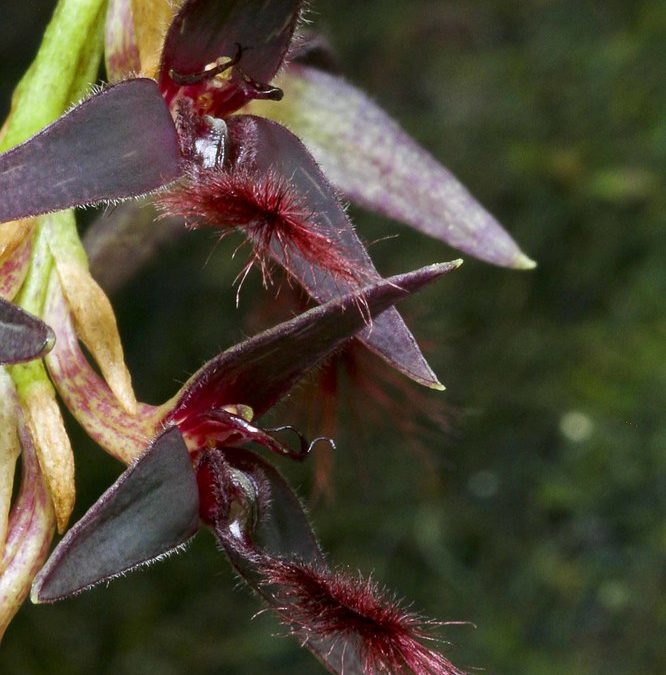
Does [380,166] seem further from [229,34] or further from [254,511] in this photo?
[254,511]

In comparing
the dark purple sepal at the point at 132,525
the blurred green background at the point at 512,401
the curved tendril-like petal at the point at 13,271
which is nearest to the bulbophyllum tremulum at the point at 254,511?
the dark purple sepal at the point at 132,525

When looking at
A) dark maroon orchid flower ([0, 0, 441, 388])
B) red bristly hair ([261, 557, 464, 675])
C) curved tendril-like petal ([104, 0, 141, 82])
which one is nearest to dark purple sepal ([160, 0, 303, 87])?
dark maroon orchid flower ([0, 0, 441, 388])

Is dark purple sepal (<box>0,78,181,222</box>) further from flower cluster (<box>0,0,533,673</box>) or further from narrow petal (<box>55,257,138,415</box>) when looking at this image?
narrow petal (<box>55,257,138,415</box>)

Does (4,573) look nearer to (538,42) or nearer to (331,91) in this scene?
(331,91)

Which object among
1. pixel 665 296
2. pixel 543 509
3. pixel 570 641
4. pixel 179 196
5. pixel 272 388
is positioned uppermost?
pixel 179 196

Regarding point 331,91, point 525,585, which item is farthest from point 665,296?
point 331,91

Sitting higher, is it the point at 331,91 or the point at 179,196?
the point at 179,196

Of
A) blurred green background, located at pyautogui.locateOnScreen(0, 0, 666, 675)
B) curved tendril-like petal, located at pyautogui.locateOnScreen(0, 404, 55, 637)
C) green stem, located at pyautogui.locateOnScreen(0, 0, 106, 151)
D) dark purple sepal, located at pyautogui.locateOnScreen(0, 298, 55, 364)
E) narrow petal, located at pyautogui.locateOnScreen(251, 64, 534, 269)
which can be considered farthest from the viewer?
blurred green background, located at pyautogui.locateOnScreen(0, 0, 666, 675)
